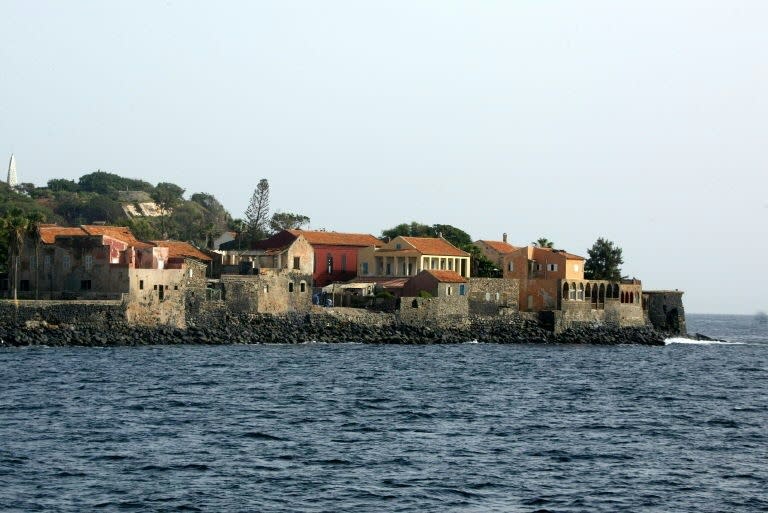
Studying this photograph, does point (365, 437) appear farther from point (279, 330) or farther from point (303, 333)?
point (303, 333)

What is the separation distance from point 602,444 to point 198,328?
46577mm

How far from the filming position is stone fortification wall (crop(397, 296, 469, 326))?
305ft

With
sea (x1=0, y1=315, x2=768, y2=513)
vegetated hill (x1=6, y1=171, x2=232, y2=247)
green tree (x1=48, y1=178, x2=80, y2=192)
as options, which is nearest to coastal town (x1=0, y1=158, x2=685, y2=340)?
sea (x1=0, y1=315, x2=768, y2=513)

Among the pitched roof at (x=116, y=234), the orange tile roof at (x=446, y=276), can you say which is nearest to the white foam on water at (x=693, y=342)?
the orange tile roof at (x=446, y=276)

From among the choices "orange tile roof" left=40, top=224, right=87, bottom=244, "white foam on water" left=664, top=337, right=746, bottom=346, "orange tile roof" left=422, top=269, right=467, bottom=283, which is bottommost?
"white foam on water" left=664, top=337, right=746, bottom=346

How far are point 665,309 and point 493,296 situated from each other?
22.0 meters

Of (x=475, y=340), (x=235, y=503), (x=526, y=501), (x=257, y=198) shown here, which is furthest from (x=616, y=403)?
(x=257, y=198)

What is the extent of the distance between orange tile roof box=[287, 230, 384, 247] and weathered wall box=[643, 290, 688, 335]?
83.0 feet

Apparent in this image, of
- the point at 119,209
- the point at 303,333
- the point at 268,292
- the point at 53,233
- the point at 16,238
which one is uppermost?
the point at 119,209

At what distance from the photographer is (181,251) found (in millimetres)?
90688

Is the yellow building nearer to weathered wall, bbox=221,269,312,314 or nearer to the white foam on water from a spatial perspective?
weathered wall, bbox=221,269,312,314

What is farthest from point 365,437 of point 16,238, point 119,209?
point 119,209

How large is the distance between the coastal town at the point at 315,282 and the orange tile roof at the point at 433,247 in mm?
143

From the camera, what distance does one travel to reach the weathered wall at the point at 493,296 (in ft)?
320
